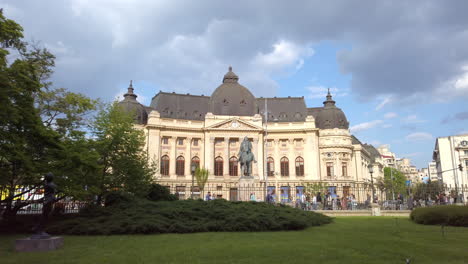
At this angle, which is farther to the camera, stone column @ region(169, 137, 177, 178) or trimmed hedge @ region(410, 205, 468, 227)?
stone column @ region(169, 137, 177, 178)

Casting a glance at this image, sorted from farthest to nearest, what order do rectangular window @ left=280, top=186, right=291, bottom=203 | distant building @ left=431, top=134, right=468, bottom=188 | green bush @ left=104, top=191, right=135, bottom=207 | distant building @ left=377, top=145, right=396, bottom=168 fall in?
1. distant building @ left=377, top=145, right=396, bottom=168
2. distant building @ left=431, top=134, right=468, bottom=188
3. rectangular window @ left=280, top=186, right=291, bottom=203
4. green bush @ left=104, top=191, right=135, bottom=207

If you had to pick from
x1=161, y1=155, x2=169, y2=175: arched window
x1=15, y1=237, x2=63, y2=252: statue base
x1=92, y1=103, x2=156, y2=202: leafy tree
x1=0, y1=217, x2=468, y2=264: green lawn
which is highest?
x1=161, y1=155, x2=169, y2=175: arched window

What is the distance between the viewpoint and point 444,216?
18.2 meters

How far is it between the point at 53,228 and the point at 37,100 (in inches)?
395

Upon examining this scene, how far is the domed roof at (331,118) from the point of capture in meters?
68.6

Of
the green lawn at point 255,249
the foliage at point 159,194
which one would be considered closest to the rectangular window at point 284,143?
the foliage at point 159,194

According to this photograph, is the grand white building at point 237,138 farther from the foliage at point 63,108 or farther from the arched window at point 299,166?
the foliage at point 63,108

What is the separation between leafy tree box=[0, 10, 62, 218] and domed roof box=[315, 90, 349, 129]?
193 ft

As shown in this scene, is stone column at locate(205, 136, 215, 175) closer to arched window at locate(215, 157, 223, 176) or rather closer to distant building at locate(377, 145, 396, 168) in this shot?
arched window at locate(215, 157, 223, 176)

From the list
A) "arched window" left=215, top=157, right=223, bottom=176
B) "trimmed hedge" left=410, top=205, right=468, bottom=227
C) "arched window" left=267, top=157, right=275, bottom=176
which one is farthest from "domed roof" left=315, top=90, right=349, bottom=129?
"trimmed hedge" left=410, top=205, right=468, bottom=227

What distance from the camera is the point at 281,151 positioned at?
67750 millimetres

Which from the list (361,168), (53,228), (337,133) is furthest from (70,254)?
(361,168)

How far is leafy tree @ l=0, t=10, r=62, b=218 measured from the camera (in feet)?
43.9

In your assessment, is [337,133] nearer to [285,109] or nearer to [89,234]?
[285,109]
